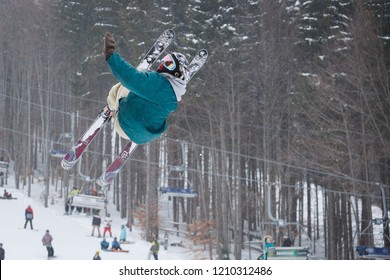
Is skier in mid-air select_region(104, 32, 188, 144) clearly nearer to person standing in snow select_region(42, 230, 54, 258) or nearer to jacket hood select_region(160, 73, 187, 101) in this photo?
jacket hood select_region(160, 73, 187, 101)

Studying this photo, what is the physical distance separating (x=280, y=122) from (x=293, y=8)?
298 centimetres

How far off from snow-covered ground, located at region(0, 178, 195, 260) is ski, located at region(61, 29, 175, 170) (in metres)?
7.71

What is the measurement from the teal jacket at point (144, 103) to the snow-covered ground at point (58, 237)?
30.3 ft

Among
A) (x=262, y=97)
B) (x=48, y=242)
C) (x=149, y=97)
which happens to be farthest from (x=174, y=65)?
(x=262, y=97)

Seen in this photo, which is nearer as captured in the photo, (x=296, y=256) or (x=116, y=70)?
(x=116, y=70)

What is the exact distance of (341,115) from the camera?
13797 mm

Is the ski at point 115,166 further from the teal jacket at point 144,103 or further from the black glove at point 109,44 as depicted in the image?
the black glove at point 109,44

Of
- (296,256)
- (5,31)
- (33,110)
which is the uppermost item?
(5,31)

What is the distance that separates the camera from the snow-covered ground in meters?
12.7

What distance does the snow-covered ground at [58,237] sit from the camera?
41.8 ft

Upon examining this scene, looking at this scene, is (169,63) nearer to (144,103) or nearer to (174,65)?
(174,65)

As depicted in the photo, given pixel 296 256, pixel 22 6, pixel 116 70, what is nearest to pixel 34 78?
pixel 22 6

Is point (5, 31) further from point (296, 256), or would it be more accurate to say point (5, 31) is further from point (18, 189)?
point (296, 256)

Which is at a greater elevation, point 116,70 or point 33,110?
point 33,110
